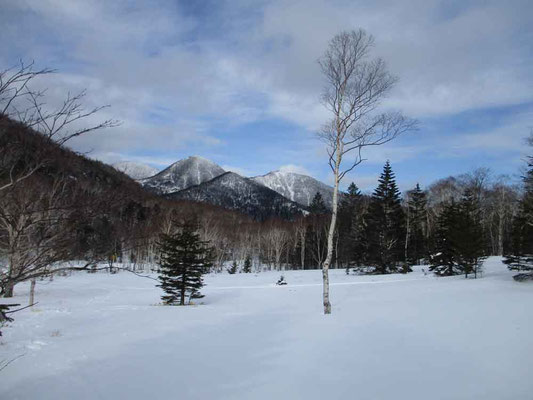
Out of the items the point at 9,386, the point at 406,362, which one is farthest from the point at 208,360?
the point at 406,362

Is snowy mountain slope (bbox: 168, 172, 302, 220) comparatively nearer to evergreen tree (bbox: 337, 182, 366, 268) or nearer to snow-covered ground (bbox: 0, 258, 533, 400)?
evergreen tree (bbox: 337, 182, 366, 268)

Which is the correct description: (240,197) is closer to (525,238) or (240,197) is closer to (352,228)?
(352,228)

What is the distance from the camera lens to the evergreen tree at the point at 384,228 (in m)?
30.6

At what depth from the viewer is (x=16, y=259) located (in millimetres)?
3254

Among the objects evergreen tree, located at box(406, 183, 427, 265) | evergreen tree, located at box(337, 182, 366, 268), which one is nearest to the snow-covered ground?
evergreen tree, located at box(337, 182, 366, 268)

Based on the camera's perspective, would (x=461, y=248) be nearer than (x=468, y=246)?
No

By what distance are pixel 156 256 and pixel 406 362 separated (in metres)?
50.4

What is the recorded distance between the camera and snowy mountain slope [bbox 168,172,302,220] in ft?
480

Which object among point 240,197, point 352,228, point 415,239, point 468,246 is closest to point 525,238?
point 468,246

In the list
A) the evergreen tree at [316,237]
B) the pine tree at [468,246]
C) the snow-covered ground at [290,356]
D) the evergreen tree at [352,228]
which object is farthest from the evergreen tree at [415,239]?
the snow-covered ground at [290,356]

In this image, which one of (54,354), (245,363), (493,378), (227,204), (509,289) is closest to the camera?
(493,378)

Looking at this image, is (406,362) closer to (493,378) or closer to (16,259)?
(493,378)

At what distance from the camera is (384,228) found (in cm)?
3103

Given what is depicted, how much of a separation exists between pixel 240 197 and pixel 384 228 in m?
149
